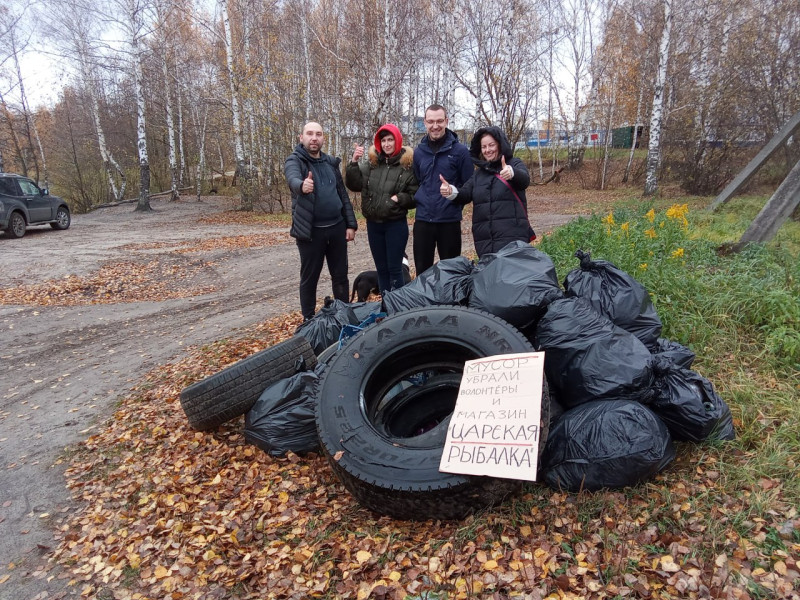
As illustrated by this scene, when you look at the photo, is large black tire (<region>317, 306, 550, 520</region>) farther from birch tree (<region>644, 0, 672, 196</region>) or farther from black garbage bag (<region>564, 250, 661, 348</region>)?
birch tree (<region>644, 0, 672, 196</region>)

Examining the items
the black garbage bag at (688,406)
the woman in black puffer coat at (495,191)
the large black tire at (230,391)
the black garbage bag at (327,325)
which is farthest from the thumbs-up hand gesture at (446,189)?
the black garbage bag at (688,406)

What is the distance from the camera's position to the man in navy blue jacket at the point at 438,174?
4.28 meters

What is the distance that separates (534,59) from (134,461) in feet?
74.4

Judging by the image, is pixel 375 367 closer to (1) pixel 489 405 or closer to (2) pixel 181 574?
(1) pixel 489 405

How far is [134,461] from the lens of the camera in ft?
10.6

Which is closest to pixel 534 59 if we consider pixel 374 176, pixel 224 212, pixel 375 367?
pixel 224 212

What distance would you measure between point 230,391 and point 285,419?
1.49 feet

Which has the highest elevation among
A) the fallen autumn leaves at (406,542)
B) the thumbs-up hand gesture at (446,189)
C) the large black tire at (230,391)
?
the thumbs-up hand gesture at (446,189)

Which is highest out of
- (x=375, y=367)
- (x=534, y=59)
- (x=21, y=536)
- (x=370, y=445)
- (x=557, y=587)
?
(x=534, y=59)

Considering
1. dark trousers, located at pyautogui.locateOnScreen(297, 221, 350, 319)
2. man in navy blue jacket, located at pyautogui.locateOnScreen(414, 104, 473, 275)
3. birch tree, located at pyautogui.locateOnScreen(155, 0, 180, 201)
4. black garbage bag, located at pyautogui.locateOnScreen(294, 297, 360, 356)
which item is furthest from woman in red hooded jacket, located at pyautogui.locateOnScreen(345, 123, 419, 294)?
birch tree, located at pyautogui.locateOnScreen(155, 0, 180, 201)

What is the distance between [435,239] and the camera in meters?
4.57

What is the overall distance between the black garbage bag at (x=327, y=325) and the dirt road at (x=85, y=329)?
1.67 meters

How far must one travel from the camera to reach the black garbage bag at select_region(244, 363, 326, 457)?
3.05 meters

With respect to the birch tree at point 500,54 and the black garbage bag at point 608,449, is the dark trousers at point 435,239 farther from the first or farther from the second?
the birch tree at point 500,54
